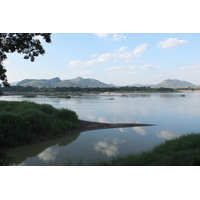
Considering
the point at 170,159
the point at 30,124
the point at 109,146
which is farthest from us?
the point at 30,124

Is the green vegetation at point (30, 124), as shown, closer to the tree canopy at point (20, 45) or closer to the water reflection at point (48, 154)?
the water reflection at point (48, 154)

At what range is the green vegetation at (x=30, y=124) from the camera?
9031 mm

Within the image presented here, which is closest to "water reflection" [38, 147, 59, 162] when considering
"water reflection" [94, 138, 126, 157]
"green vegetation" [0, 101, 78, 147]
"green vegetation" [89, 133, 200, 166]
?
"green vegetation" [0, 101, 78, 147]

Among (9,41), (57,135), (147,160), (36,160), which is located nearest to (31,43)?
(9,41)

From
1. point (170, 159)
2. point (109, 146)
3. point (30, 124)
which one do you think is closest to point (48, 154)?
point (30, 124)

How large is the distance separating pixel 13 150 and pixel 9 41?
5.32m

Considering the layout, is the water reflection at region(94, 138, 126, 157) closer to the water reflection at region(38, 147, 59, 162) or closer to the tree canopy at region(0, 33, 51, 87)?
the water reflection at region(38, 147, 59, 162)

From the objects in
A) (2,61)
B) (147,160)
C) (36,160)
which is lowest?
(36,160)

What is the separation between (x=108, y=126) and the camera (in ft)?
46.0

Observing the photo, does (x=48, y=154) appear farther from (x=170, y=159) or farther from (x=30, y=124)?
(x=170, y=159)

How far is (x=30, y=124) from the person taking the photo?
10125mm

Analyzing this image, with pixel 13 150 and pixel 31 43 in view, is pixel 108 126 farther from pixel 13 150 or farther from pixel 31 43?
pixel 31 43

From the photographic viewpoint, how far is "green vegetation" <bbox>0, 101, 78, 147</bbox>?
29.6 feet

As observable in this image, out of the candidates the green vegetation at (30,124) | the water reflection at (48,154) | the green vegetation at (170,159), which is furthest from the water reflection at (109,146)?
the green vegetation at (30,124)
